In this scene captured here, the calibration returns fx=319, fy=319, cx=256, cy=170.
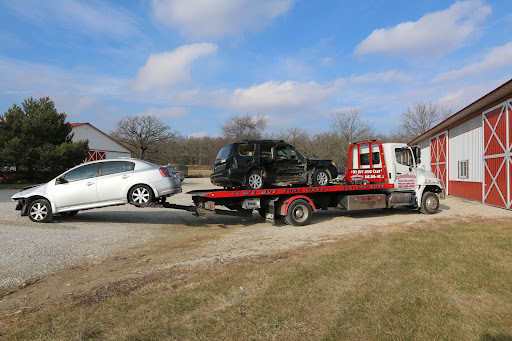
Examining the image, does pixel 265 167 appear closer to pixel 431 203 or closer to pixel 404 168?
pixel 404 168

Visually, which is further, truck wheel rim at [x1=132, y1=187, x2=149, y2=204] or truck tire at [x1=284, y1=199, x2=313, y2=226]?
truck tire at [x1=284, y1=199, x2=313, y2=226]

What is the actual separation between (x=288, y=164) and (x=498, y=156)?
31.9 ft

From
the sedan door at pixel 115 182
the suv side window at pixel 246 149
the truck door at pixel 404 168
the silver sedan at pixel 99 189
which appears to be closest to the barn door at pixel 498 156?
the truck door at pixel 404 168

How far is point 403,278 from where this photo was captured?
4.63m

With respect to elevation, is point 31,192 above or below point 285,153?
below

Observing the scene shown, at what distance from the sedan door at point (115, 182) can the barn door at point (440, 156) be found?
60.1 ft

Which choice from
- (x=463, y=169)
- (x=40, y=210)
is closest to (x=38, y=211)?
(x=40, y=210)

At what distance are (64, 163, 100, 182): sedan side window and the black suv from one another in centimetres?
333

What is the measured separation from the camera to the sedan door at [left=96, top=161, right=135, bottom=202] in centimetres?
874

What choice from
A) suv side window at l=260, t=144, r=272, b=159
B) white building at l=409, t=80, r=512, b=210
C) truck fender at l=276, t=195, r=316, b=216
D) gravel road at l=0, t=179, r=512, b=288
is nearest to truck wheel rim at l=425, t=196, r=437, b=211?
gravel road at l=0, t=179, r=512, b=288

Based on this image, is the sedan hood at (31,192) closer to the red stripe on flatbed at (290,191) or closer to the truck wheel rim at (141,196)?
the truck wheel rim at (141,196)

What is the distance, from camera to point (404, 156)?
11.2m

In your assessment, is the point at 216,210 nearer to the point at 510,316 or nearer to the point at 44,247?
the point at 44,247

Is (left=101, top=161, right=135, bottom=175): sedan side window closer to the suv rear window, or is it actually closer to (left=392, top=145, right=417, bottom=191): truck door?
the suv rear window
